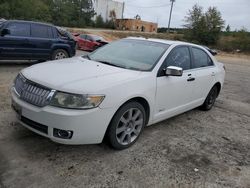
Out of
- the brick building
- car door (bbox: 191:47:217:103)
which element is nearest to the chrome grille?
car door (bbox: 191:47:217:103)

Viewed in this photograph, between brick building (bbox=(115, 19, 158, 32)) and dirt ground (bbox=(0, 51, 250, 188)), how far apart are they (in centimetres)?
7025

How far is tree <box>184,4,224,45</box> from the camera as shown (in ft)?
155

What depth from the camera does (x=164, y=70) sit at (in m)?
4.31

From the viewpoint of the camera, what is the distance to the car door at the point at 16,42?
889cm

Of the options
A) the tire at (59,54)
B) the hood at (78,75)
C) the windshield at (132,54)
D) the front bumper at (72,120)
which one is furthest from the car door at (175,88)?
the tire at (59,54)

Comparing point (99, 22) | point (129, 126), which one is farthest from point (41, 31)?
point (99, 22)

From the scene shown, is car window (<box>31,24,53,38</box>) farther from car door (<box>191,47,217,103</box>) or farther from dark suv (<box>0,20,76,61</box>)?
car door (<box>191,47,217,103</box>)

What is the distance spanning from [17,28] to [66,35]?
2.03 m

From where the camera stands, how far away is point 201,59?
5574 mm

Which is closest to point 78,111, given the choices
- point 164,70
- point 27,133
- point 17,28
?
point 27,133

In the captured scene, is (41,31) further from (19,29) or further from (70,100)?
(70,100)

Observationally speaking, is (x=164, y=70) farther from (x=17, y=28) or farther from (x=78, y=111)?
(x=17, y=28)

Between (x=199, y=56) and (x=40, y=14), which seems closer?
(x=199, y=56)

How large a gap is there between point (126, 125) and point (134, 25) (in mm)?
72372
